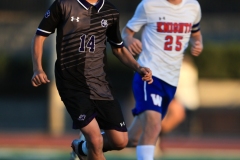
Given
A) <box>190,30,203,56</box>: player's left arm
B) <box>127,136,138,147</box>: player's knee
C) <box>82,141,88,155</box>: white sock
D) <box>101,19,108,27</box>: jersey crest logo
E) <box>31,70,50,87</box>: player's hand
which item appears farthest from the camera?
<box>190,30,203,56</box>: player's left arm

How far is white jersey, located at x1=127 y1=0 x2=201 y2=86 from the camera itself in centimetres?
842

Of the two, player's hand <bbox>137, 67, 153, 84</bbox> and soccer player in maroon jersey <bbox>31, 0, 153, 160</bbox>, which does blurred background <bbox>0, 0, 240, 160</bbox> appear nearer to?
player's hand <bbox>137, 67, 153, 84</bbox>

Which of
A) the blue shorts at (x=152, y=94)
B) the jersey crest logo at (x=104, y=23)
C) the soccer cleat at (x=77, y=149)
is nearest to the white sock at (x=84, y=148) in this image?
the soccer cleat at (x=77, y=149)

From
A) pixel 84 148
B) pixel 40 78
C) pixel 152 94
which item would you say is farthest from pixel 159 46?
pixel 40 78

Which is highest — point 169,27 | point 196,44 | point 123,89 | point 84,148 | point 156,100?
point 169,27

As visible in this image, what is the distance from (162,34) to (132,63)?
771 millimetres

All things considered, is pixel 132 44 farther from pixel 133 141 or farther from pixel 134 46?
pixel 133 141

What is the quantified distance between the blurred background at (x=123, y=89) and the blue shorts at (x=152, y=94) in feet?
23.5

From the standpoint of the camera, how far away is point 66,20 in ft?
24.3

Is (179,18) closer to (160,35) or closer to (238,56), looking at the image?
(160,35)

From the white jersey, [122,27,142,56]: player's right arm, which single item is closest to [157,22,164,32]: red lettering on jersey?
the white jersey

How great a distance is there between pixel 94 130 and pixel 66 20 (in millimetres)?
1170

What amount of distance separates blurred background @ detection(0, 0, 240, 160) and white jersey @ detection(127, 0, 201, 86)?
7.29m

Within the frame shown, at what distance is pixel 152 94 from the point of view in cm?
834
